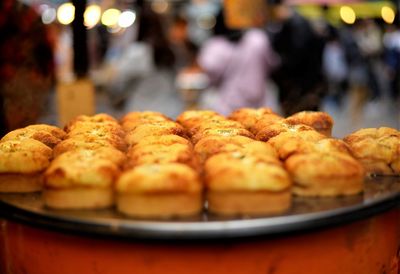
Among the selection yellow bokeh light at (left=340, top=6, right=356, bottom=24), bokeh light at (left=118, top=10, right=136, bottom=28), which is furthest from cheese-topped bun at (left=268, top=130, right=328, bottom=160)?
yellow bokeh light at (left=340, top=6, right=356, bottom=24)

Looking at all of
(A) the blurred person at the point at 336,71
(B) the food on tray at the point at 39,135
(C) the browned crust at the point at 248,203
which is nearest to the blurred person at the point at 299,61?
(B) the food on tray at the point at 39,135

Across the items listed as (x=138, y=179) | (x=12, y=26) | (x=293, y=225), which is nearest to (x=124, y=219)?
(x=138, y=179)

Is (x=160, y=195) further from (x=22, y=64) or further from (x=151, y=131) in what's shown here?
(x=22, y=64)

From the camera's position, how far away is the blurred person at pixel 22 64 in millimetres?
4742

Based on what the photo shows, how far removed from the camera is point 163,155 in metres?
2.42

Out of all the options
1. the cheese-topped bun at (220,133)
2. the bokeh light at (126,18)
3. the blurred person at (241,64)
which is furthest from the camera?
the bokeh light at (126,18)

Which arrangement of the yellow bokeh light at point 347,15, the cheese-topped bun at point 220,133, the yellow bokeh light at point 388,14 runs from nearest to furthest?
the cheese-topped bun at point 220,133 → the yellow bokeh light at point 347,15 → the yellow bokeh light at point 388,14

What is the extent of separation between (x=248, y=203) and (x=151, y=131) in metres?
0.94

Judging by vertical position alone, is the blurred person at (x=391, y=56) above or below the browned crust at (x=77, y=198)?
above

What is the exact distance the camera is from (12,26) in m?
4.83

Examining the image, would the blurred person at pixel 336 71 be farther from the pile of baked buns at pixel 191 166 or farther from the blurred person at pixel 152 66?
the pile of baked buns at pixel 191 166

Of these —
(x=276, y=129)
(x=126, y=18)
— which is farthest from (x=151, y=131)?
(x=126, y=18)

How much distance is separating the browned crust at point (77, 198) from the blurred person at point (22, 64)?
2610 mm

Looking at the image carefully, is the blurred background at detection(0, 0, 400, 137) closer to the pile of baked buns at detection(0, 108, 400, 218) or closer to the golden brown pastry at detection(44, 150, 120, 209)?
the pile of baked buns at detection(0, 108, 400, 218)
